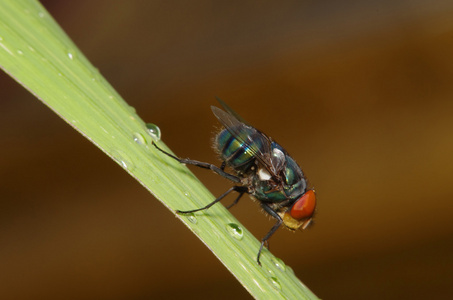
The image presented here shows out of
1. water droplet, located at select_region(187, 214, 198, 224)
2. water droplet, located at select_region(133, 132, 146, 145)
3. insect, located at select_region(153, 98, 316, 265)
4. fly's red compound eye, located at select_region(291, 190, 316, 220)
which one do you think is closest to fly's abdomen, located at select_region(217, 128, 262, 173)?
insect, located at select_region(153, 98, 316, 265)

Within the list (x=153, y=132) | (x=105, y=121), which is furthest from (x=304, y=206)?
(x=105, y=121)

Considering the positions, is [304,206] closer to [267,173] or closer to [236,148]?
[267,173]

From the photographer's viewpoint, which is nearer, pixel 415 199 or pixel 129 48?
pixel 415 199

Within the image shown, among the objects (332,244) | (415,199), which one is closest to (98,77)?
(332,244)

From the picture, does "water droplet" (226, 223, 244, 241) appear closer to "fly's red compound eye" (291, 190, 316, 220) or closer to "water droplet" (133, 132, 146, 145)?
"water droplet" (133, 132, 146, 145)

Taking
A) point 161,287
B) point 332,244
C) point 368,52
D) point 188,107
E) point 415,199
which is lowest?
point 161,287

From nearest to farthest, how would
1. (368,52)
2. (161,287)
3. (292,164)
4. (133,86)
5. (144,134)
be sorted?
(144,134)
(292,164)
(161,287)
(368,52)
(133,86)

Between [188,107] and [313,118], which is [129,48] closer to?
[188,107]

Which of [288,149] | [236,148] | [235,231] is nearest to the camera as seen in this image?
[235,231]
